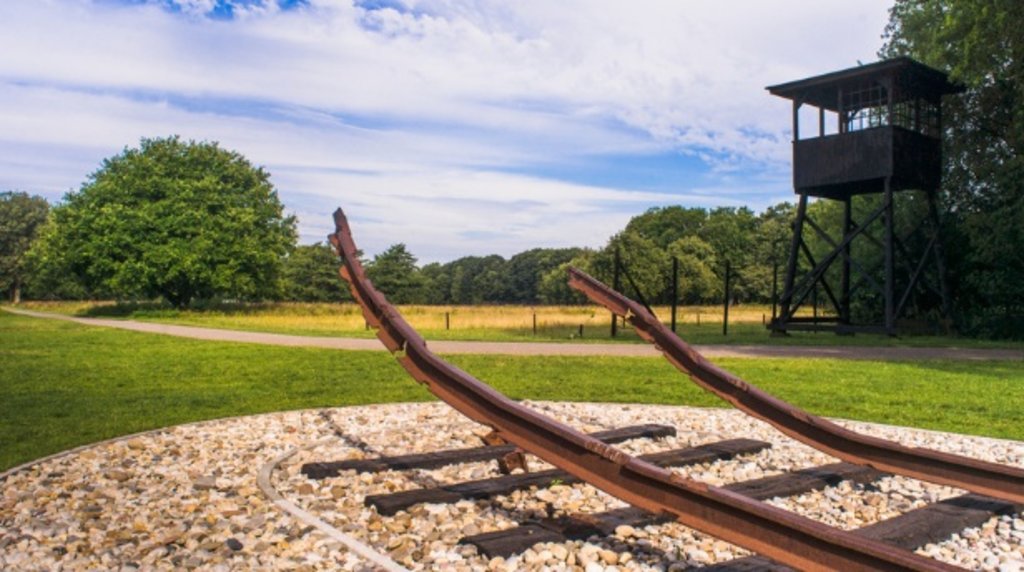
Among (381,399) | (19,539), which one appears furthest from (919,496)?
(381,399)

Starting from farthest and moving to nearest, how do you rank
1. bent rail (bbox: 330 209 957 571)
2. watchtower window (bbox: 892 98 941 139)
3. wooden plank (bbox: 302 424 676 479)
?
watchtower window (bbox: 892 98 941 139)
wooden plank (bbox: 302 424 676 479)
bent rail (bbox: 330 209 957 571)

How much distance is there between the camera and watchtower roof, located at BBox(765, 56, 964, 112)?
2317 cm

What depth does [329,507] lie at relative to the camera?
17.2 feet

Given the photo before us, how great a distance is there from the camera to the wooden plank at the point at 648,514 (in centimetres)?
434

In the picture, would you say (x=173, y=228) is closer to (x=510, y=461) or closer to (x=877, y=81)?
(x=877, y=81)

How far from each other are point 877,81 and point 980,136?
661 cm

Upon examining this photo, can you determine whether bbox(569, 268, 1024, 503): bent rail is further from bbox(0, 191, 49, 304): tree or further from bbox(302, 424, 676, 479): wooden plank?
bbox(0, 191, 49, 304): tree

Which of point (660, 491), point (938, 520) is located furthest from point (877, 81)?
point (660, 491)

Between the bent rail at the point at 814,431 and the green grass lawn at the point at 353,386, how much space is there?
3873 mm

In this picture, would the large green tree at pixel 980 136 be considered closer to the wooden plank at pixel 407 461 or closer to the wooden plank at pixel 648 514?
the wooden plank at pixel 648 514

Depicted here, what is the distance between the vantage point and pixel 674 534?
4.59 m

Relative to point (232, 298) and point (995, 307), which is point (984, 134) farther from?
point (232, 298)

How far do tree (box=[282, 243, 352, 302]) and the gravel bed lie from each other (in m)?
66.2

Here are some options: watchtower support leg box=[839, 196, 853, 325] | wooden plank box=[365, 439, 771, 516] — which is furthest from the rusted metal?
watchtower support leg box=[839, 196, 853, 325]
